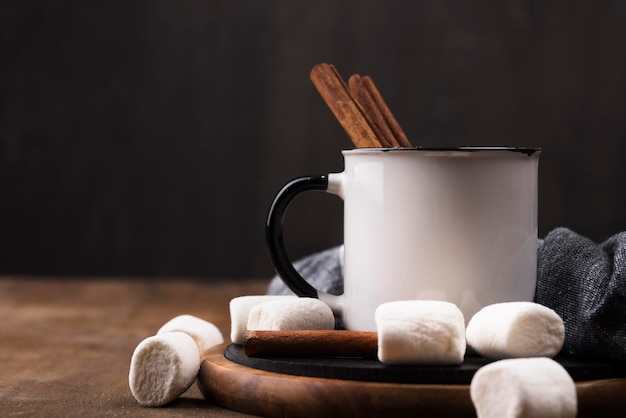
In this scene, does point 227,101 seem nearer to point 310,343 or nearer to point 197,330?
point 197,330

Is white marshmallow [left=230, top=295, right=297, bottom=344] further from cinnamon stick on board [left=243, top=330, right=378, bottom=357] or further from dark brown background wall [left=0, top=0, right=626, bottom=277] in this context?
dark brown background wall [left=0, top=0, right=626, bottom=277]

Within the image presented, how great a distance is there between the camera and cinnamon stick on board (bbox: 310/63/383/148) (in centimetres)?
86

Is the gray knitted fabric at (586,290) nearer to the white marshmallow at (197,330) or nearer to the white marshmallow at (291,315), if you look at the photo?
the white marshmallow at (291,315)

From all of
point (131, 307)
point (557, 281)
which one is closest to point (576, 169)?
point (131, 307)

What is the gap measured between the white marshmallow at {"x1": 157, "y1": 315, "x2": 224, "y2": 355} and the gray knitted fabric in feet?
1.10

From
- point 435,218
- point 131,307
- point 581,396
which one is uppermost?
point 435,218

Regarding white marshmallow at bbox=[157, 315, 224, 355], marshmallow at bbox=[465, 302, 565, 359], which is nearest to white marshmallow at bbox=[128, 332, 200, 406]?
white marshmallow at bbox=[157, 315, 224, 355]

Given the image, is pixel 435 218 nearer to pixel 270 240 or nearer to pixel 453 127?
pixel 270 240

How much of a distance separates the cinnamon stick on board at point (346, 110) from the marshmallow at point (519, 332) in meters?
0.24

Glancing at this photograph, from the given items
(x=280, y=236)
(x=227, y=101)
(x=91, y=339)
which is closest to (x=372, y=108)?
(x=280, y=236)

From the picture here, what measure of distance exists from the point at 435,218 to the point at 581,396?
196 mm

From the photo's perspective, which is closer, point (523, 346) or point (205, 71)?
point (523, 346)

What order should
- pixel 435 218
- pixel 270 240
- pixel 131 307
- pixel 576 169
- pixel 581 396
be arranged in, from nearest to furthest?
pixel 581 396
pixel 435 218
pixel 270 240
pixel 131 307
pixel 576 169

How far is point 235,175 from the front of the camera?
8.09 feet
